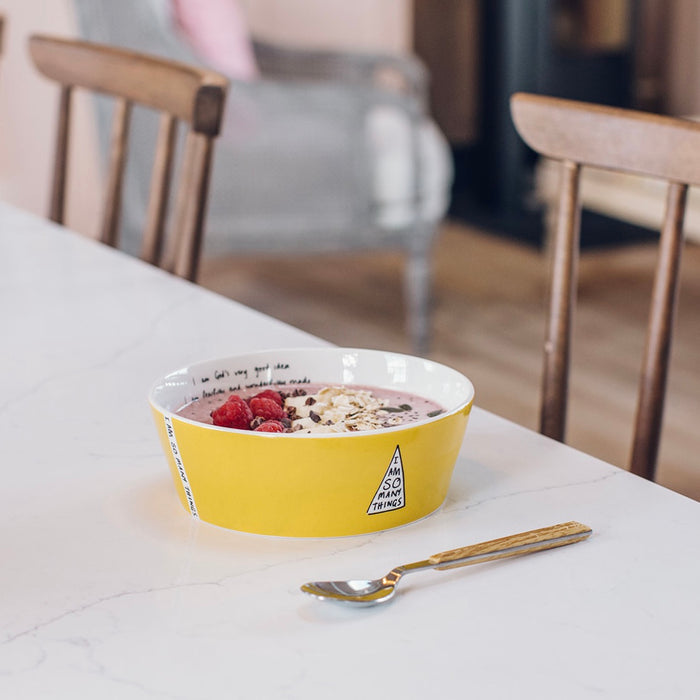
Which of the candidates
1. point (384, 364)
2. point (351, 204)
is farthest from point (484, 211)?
point (384, 364)

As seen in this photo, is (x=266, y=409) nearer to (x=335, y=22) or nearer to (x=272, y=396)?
(x=272, y=396)

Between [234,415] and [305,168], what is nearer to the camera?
[234,415]

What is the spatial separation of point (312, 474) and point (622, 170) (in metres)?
0.48

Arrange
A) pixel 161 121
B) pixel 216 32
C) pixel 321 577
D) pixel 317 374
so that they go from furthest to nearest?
1. pixel 216 32
2. pixel 161 121
3. pixel 317 374
4. pixel 321 577

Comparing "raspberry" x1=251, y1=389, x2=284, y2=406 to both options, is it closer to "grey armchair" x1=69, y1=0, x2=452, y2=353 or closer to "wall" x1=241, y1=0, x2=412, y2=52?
"grey armchair" x1=69, y1=0, x2=452, y2=353

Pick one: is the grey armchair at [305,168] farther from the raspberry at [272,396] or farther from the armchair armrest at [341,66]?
the raspberry at [272,396]

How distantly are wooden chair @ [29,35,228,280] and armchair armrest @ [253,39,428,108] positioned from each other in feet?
5.38

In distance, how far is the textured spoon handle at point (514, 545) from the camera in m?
0.52

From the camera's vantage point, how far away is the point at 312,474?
0.54 meters

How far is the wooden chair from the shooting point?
1.16m

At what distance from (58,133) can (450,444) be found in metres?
1.02

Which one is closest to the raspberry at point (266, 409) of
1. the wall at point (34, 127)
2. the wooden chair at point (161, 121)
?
the wooden chair at point (161, 121)

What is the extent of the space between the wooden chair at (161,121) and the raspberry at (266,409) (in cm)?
61

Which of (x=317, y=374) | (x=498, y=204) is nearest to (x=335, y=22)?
(x=498, y=204)
